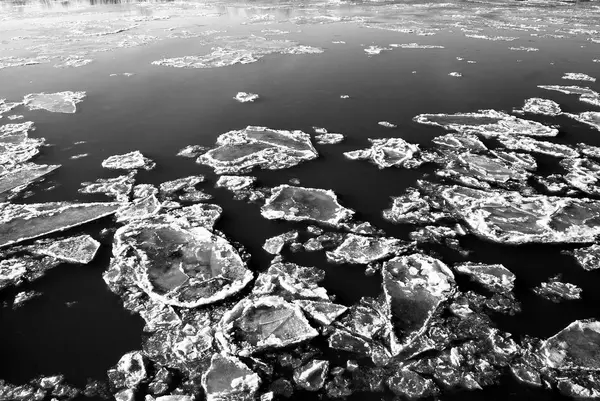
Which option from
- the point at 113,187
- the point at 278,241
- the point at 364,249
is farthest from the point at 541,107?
the point at 113,187

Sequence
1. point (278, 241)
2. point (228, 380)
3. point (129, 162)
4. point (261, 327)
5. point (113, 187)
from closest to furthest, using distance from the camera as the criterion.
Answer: point (228, 380) → point (261, 327) → point (278, 241) → point (113, 187) → point (129, 162)

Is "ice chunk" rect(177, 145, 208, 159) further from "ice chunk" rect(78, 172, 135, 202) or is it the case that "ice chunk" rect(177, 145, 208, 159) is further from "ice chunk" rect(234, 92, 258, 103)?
"ice chunk" rect(234, 92, 258, 103)

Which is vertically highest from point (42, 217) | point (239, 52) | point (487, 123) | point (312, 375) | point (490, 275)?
point (239, 52)

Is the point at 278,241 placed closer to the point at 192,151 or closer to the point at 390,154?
the point at 390,154

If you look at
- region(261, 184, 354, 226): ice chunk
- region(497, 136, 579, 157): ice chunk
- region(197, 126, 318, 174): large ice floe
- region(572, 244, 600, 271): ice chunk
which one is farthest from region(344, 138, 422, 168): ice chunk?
region(572, 244, 600, 271): ice chunk

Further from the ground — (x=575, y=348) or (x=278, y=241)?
(x=278, y=241)

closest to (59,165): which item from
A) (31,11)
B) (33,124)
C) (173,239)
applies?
(33,124)
